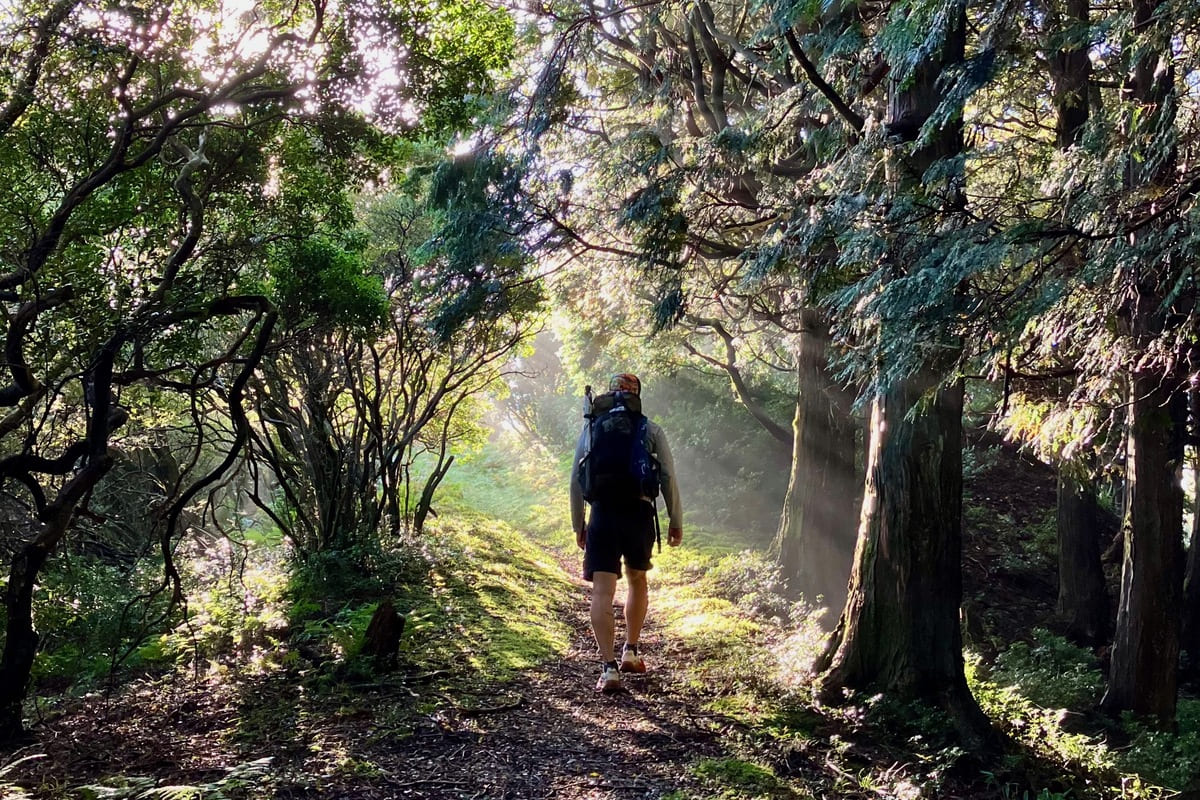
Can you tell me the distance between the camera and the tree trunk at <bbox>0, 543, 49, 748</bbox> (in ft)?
11.2

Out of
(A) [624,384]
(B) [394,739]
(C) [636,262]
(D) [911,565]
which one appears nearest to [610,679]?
(B) [394,739]

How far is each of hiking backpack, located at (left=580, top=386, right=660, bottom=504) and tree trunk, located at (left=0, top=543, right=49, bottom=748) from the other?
110 inches

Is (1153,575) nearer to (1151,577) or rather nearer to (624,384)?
(1151,577)

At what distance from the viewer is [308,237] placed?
254 inches

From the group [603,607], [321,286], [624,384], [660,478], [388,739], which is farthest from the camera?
[321,286]

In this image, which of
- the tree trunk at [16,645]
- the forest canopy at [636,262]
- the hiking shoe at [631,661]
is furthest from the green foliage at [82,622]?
the hiking shoe at [631,661]

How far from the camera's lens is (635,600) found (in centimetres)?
474

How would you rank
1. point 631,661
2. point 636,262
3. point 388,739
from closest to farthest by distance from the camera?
1. point 388,739
2. point 631,661
3. point 636,262

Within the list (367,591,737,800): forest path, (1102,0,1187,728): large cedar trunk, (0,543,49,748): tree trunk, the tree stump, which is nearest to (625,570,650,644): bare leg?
(367,591,737,800): forest path

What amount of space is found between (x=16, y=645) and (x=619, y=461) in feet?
10.3

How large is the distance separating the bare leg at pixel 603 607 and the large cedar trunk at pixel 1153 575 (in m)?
5.00

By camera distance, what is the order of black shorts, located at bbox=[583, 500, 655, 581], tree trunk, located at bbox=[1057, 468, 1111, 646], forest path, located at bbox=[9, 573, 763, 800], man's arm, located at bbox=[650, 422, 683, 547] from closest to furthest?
forest path, located at bbox=[9, 573, 763, 800]
black shorts, located at bbox=[583, 500, 655, 581]
man's arm, located at bbox=[650, 422, 683, 547]
tree trunk, located at bbox=[1057, 468, 1111, 646]

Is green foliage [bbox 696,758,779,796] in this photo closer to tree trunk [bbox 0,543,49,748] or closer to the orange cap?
the orange cap

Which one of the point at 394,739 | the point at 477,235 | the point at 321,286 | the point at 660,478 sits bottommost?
the point at 394,739
